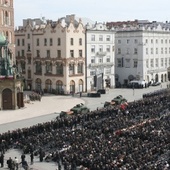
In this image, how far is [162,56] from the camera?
96812 mm

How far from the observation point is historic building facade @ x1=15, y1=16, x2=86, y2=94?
74.8m

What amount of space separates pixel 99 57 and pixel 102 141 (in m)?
49.4

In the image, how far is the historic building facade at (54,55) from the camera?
245 ft

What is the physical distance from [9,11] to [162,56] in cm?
4164

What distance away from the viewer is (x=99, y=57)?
81.8 meters

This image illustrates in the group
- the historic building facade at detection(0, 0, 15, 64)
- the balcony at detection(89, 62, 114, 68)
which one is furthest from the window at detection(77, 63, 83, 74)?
the historic building facade at detection(0, 0, 15, 64)

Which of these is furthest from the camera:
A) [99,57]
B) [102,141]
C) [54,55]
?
[99,57]

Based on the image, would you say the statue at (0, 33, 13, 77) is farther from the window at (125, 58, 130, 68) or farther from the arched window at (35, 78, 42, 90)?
the window at (125, 58, 130, 68)

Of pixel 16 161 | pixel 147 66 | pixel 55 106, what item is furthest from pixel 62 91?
pixel 16 161

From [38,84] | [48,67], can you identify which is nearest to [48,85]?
[38,84]

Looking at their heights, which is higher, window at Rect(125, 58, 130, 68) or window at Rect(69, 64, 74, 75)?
window at Rect(125, 58, 130, 68)

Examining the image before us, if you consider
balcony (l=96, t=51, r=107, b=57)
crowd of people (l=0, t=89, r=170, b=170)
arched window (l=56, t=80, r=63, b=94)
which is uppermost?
balcony (l=96, t=51, r=107, b=57)

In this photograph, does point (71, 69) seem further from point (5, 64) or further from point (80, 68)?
point (5, 64)

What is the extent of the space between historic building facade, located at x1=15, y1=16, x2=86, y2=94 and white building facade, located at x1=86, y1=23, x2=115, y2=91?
1794 millimetres
